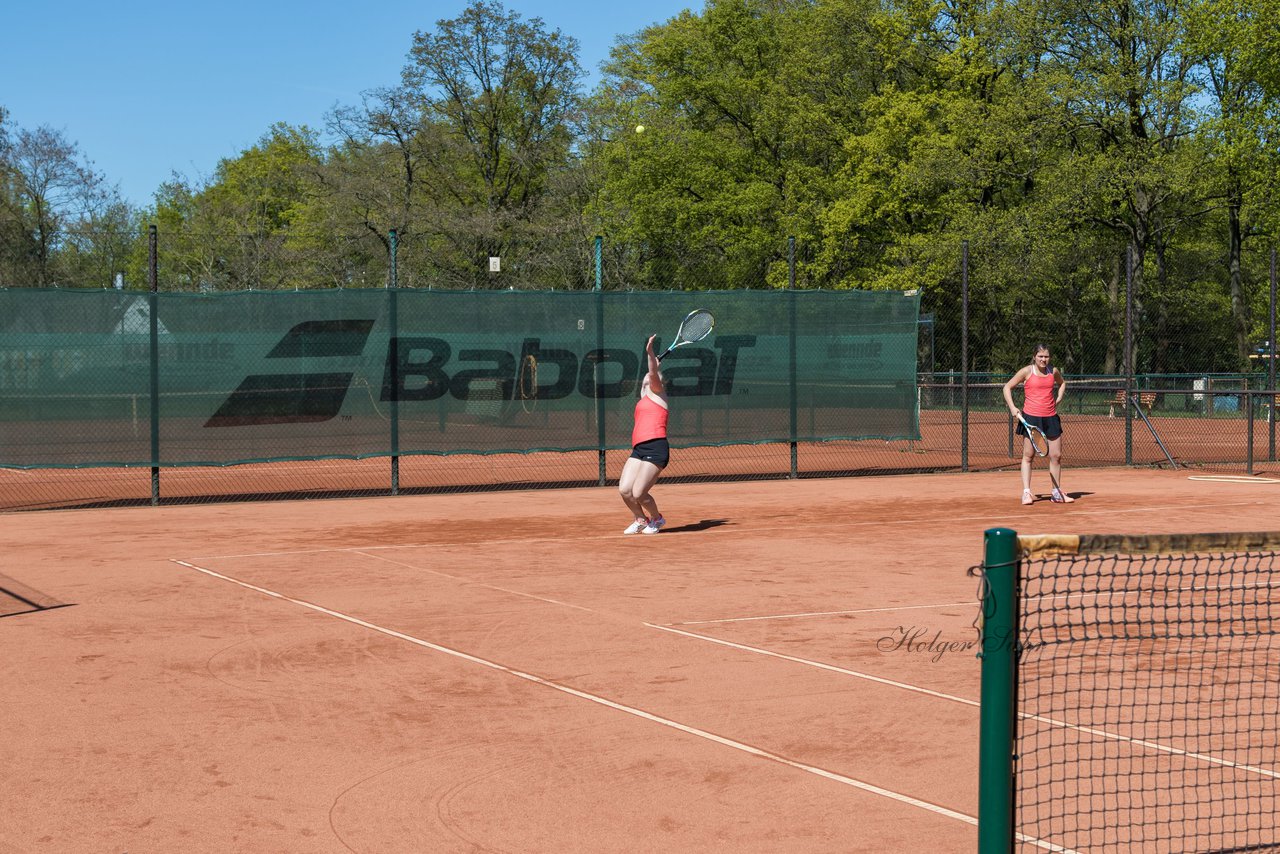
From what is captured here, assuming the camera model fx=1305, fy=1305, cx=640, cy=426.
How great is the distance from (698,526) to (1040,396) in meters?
4.71

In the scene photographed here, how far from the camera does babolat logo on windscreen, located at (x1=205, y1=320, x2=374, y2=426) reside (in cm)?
1572

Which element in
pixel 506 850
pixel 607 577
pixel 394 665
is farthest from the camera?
pixel 607 577

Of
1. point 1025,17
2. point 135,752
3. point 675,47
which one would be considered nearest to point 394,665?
point 135,752

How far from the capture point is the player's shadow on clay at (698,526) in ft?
40.9

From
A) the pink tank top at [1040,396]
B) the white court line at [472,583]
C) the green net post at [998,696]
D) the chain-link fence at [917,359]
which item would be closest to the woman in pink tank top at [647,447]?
the white court line at [472,583]

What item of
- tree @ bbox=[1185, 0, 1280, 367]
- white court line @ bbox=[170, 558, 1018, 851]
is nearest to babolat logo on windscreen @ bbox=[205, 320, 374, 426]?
white court line @ bbox=[170, 558, 1018, 851]

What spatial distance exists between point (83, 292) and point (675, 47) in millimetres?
34287

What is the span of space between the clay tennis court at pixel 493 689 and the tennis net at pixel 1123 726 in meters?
0.33

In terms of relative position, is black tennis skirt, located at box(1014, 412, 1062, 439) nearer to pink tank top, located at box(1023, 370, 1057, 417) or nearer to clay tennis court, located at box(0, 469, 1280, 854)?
pink tank top, located at box(1023, 370, 1057, 417)

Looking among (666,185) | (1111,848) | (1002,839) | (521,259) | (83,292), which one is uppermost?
(666,185)

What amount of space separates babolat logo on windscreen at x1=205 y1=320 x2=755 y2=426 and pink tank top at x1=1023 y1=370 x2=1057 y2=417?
14.2 ft

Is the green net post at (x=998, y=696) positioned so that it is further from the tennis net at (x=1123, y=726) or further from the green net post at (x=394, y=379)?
the green net post at (x=394, y=379)

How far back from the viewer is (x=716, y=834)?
437cm

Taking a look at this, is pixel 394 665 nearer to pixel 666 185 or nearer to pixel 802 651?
pixel 802 651
